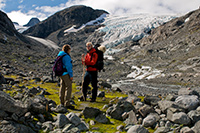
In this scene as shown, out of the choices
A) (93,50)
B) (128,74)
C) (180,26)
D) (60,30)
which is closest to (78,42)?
(60,30)

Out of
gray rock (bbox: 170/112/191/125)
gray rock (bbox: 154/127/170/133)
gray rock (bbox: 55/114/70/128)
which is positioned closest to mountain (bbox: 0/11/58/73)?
gray rock (bbox: 55/114/70/128)

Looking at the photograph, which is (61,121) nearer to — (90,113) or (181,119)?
(90,113)

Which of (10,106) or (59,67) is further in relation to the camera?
(59,67)

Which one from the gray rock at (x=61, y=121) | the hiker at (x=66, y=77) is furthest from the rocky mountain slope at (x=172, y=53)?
the gray rock at (x=61, y=121)

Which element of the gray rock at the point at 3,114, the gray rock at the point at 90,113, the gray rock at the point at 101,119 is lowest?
the gray rock at the point at 101,119

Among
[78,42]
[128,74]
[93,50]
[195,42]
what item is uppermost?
[78,42]

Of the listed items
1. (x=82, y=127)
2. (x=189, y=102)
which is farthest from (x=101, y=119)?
(x=189, y=102)

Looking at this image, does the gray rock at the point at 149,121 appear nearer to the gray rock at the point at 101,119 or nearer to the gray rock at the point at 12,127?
the gray rock at the point at 101,119

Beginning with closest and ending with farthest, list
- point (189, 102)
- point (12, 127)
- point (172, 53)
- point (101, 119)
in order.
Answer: point (12, 127) → point (101, 119) → point (189, 102) → point (172, 53)

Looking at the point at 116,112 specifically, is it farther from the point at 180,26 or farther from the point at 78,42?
the point at 78,42

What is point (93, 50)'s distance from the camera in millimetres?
8914

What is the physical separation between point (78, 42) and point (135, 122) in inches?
6098

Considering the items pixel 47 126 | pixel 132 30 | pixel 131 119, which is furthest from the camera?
pixel 132 30

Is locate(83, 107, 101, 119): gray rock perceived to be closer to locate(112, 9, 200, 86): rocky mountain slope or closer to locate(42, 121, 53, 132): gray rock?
locate(42, 121, 53, 132): gray rock
